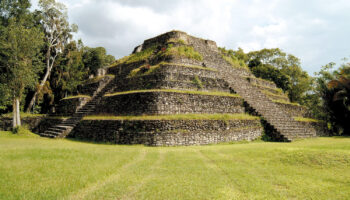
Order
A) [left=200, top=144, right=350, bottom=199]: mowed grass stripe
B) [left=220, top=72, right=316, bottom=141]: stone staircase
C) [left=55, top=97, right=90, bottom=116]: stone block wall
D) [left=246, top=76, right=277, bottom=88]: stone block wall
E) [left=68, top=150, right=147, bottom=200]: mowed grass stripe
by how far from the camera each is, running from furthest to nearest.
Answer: [left=246, top=76, right=277, bottom=88]: stone block wall, [left=55, top=97, right=90, bottom=116]: stone block wall, [left=220, top=72, right=316, bottom=141]: stone staircase, [left=200, top=144, right=350, bottom=199]: mowed grass stripe, [left=68, top=150, right=147, bottom=200]: mowed grass stripe

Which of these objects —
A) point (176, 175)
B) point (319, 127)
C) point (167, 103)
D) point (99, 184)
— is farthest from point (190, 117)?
point (319, 127)

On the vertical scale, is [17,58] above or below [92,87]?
above

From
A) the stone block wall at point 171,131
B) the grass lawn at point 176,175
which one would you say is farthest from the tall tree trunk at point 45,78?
the grass lawn at point 176,175

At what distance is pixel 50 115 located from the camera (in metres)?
21.9

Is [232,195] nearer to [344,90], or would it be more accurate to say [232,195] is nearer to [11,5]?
[344,90]

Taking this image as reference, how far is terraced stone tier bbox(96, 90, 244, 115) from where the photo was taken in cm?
1391

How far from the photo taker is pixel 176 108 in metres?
14.1

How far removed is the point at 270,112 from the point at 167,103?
929 cm

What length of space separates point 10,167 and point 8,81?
16.9m

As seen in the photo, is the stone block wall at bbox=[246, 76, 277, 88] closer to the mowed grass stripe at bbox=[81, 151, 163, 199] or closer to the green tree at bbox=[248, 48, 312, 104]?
the green tree at bbox=[248, 48, 312, 104]

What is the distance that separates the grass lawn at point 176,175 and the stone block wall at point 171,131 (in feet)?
11.5

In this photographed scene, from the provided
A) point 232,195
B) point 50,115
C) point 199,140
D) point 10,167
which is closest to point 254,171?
point 232,195

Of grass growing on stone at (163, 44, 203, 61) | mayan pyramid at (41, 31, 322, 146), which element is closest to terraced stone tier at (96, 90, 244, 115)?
Result: mayan pyramid at (41, 31, 322, 146)

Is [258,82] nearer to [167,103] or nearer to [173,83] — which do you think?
[173,83]
